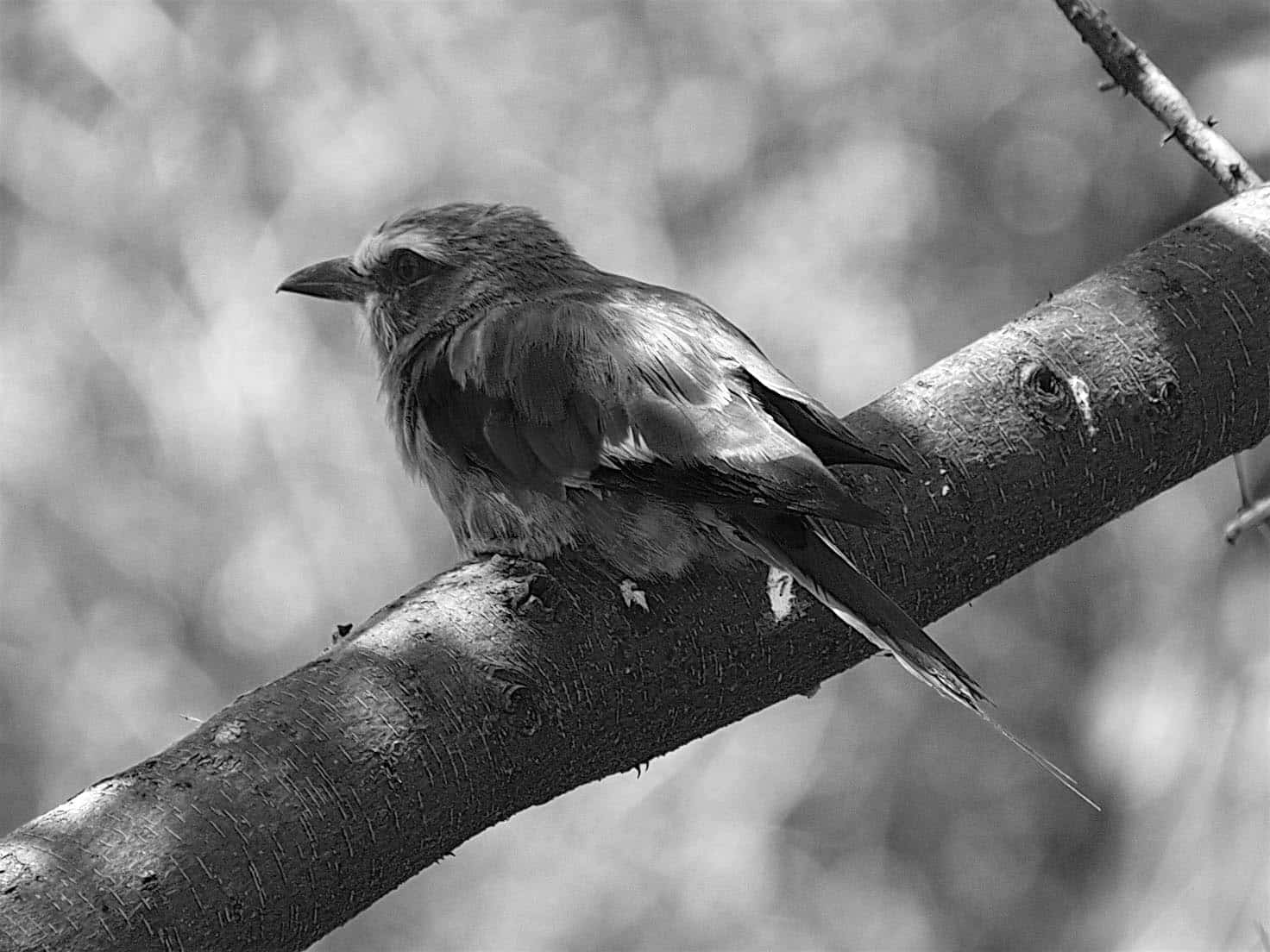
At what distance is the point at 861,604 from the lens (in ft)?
7.34

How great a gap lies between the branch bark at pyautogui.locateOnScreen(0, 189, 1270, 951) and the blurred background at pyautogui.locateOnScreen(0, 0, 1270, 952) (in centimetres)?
311

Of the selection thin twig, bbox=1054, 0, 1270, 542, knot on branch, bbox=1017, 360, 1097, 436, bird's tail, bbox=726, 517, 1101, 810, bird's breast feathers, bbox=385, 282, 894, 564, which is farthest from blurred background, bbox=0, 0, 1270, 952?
bird's tail, bbox=726, 517, 1101, 810

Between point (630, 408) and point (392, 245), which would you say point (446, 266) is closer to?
point (392, 245)

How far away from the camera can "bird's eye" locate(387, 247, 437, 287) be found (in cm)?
347

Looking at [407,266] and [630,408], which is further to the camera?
[407,266]

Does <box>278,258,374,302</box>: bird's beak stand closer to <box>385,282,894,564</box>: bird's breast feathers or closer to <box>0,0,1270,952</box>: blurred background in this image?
<box>385,282,894,564</box>: bird's breast feathers

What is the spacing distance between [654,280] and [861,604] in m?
4.11

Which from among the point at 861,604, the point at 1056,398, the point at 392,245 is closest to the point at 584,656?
A: the point at 861,604

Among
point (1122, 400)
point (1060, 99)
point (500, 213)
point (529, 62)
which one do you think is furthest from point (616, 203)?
point (1122, 400)

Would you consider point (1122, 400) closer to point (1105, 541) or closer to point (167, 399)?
point (1105, 541)

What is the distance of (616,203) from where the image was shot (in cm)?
645

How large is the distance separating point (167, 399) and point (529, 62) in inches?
78.3

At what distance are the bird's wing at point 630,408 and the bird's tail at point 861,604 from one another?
0.08 metres

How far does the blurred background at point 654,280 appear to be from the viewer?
229 inches
